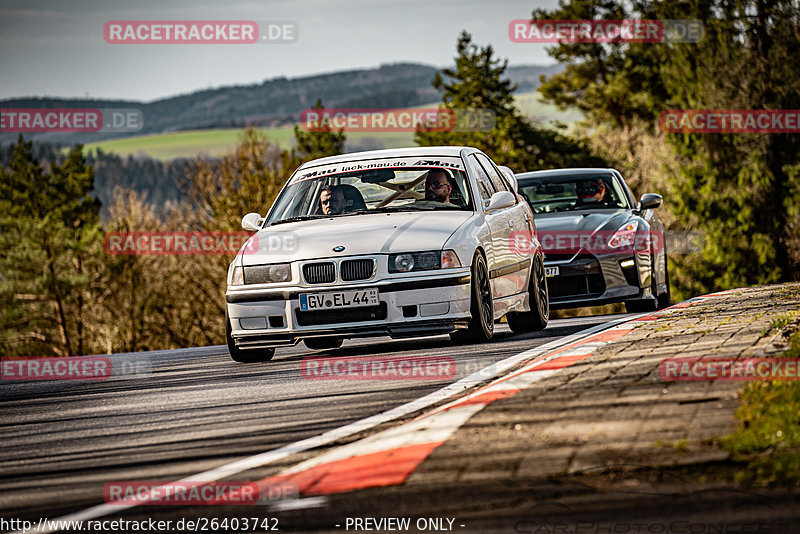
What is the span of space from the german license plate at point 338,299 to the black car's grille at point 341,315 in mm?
37

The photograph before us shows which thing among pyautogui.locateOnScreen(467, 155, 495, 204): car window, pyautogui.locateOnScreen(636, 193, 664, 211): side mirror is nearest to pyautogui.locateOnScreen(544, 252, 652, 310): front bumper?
pyautogui.locateOnScreen(636, 193, 664, 211): side mirror

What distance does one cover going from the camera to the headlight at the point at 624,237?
14.2m

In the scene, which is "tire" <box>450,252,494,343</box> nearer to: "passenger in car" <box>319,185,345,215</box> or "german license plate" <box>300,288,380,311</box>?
"german license plate" <box>300,288,380,311</box>

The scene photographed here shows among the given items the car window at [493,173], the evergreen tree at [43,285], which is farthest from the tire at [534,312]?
the evergreen tree at [43,285]

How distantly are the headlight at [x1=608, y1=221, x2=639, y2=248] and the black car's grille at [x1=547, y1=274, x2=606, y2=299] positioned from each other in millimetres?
464

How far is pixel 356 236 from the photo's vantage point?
10.1 meters

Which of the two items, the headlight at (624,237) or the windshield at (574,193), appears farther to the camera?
the windshield at (574,193)

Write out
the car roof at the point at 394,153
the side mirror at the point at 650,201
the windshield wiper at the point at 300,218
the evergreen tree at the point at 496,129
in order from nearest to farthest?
1. the windshield wiper at the point at 300,218
2. the car roof at the point at 394,153
3. the side mirror at the point at 650,201
4. the evergreen tree at the point at 496,129

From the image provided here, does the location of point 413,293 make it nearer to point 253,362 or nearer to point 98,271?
point 253,362

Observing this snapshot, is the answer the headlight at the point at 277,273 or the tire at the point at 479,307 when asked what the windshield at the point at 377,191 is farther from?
the headlight at the point at 277,273

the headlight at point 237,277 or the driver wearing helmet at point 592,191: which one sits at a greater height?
the driver wearing helmet at point 592,191

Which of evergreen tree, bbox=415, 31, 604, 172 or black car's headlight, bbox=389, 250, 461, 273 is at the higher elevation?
evergreen tree, bbox=415, 31, 604, 172

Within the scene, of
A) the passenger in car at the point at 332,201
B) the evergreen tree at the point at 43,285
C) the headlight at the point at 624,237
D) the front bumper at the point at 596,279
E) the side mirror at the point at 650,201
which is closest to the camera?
the passenger in car at the point at 332,201

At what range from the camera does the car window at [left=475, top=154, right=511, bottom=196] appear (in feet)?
40.0
